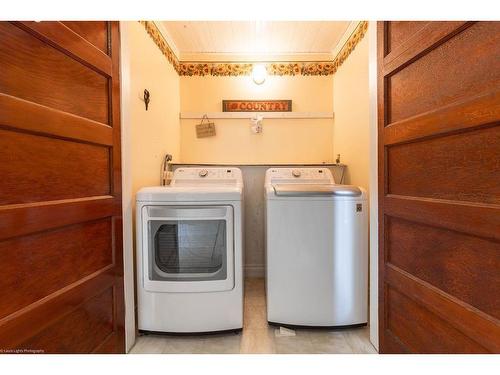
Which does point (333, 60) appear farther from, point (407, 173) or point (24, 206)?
point (24, 206)

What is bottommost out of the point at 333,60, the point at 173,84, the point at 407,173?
the point at 407,173

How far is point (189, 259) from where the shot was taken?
1.43m

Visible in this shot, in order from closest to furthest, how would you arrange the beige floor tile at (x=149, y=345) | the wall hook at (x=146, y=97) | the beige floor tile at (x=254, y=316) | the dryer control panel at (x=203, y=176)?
the beige floor tile at (x=149, y=345)
the beige floor tile at (x=254, y=316)
the wall hook at (x=146, y=97)
the dryer control panel at (x=203, y=176)

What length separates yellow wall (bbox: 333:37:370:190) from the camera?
1832 mm

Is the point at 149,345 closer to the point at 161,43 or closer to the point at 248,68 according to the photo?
the point at 161,43

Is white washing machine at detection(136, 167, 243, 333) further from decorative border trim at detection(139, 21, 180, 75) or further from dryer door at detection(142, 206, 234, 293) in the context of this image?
decorative border trim at detection(139, 21, 180, 75)

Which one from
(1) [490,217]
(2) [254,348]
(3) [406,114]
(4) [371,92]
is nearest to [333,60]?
(4) [371,92]

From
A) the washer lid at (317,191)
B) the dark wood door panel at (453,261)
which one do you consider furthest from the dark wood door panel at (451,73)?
the washer lid at (317,191)

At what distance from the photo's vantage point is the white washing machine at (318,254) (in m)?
1.43

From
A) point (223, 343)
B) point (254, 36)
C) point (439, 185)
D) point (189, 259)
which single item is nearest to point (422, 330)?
point (439, 185)

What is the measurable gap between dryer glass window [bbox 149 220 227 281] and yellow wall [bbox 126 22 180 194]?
Answer: 388 mm

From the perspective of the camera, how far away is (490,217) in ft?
1.98

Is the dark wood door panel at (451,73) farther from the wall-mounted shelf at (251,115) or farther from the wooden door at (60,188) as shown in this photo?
the wall-mounted shelf at (251,115)
